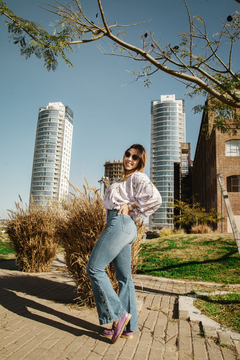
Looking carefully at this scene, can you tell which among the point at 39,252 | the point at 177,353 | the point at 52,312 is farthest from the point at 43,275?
the point at 177,353

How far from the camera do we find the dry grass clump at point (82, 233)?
3297mm

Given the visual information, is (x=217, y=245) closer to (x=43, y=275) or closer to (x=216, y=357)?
(x=43, y=275)

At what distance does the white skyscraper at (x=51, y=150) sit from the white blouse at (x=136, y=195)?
149m

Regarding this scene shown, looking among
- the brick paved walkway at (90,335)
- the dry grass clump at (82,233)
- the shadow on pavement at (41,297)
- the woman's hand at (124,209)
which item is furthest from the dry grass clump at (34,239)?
the woman's hand at (124,209)

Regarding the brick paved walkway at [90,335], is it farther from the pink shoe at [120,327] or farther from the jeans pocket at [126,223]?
the jeans pocket at [126,223]

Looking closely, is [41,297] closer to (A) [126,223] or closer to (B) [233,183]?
(A) [126,223]

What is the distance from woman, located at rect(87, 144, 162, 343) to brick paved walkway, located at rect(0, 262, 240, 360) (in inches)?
8.1

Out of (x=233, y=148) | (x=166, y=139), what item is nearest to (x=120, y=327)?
(x=233, y=148)

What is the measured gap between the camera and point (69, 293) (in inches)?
164

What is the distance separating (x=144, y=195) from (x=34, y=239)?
4593 millimetres

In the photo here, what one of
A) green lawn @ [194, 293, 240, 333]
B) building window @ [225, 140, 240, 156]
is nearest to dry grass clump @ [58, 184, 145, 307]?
green lawn @ [194, 293, 240, 333]

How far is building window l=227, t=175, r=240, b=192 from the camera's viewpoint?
24.8 m

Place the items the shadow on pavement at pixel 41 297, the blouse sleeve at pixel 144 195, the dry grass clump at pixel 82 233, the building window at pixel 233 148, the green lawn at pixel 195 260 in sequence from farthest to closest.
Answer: the building window at pixel 233 148, the green lawn at pixel 195 260, the dry grass clump at pixel 82 233, the shadow on pavement at pixel 41 297, the blouse sleeve at pixel 144 195

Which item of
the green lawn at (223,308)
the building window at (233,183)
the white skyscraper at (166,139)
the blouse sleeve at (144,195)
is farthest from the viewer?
the white skyscraper at (166,139)
